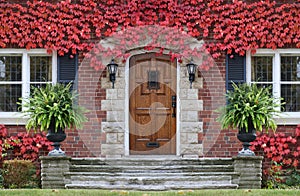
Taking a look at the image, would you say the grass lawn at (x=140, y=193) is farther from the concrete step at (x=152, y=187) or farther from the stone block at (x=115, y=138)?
the stone block at (x=115, y=138)

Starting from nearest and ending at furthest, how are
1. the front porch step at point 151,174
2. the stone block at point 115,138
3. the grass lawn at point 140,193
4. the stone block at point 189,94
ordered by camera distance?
the grass lawn at point 140,193
the front porch step at point 151,174
the stone block at point 115,138
the stone block at point 189,94

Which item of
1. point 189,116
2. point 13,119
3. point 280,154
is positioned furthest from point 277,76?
point 13,119

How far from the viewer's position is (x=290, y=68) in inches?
436

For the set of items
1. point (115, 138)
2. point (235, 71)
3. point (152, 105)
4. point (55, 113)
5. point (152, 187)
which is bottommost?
point (152, 187)

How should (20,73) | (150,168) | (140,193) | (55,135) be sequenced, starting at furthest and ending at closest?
1. (20,73)
2. (150,168)
3. (55,135)
4. (140,193)

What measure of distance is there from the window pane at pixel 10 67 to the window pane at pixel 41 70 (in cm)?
28

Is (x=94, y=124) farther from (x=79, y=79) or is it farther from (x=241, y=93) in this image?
(x=241, y=93)

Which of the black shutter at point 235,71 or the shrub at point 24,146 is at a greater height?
the black shutter at point 235,71

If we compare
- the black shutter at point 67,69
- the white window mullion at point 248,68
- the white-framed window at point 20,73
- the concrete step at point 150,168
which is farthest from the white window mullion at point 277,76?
the white-framed window at point 20,73

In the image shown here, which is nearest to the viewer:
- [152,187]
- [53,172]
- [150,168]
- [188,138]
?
[152,187]

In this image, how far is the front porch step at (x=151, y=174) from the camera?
9.05 m

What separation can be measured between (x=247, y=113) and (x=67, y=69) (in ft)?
12.8

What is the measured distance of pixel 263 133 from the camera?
35.5 feet

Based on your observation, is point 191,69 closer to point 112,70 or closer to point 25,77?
point 112,70
